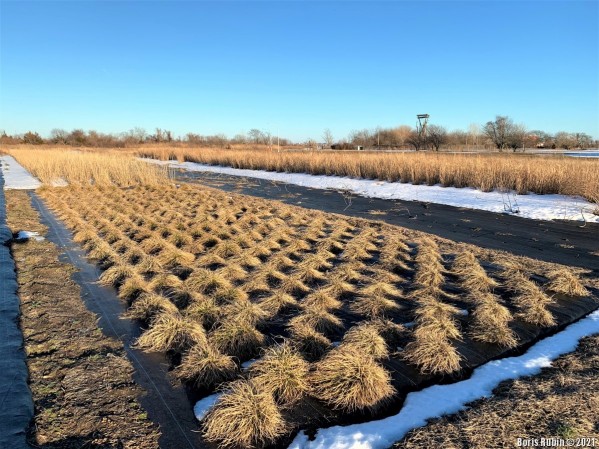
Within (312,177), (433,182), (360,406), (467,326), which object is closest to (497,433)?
(360,406)

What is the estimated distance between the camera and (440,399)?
2.81 metres

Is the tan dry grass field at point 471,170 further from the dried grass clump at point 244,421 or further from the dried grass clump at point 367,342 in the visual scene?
the dried grass clump at point 244,421

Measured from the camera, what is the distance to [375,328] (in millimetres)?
3742

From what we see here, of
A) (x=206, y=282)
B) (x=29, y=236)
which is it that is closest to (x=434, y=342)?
(x=206, y=282)

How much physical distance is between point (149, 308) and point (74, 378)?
4.26 ft

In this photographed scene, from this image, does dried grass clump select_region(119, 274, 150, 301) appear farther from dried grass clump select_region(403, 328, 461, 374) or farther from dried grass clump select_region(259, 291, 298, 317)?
dried grass clump select_region(403, 328, 461, 374)

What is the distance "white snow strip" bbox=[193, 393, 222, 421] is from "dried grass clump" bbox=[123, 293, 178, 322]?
147cm

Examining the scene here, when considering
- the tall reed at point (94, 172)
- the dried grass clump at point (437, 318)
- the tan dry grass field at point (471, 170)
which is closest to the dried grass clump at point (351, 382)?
the dried grass clump at point (437, 318)

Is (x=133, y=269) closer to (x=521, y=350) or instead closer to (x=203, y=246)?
(x=203, y=246)

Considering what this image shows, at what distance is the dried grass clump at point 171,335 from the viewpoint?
3521 mm

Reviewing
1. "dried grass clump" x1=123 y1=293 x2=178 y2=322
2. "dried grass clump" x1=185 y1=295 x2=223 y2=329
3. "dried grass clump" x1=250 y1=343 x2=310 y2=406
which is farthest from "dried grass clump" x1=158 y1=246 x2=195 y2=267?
"dried grass clump" x1=250 y1=343 x2=310 y2=406

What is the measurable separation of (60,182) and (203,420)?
16.6 meters

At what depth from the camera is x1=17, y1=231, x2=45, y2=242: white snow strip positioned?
23.6 feet

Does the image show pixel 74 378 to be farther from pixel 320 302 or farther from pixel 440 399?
pixel 440 399
